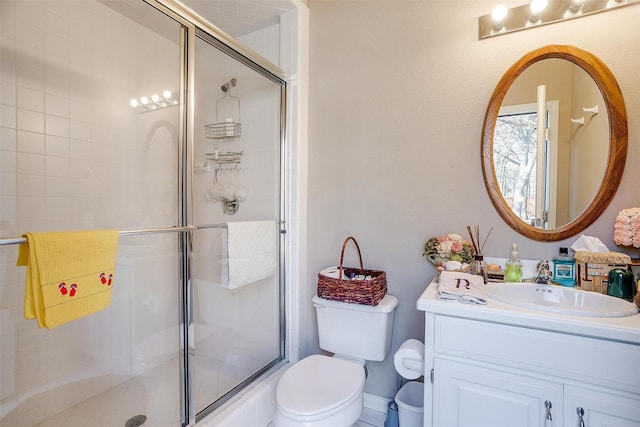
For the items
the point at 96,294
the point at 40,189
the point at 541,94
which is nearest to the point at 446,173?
the point at 541,94

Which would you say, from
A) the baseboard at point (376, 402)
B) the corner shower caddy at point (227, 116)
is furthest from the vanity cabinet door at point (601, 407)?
the corner shower caddy at point (227, 116)

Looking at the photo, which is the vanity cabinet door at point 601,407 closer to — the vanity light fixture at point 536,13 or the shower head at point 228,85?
the vanity light fixture at point 536,13

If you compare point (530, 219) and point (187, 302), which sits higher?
point (530, 219)

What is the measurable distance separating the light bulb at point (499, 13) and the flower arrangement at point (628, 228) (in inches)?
38.6

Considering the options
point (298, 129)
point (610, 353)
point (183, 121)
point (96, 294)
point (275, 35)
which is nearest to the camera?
point (610, 353)

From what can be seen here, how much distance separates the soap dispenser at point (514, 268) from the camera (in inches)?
54.4

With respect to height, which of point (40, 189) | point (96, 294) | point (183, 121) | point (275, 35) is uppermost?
point (275, 35)

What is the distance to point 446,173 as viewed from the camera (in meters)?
1.61

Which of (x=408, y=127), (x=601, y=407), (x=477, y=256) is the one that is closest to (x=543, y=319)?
(x=601, y=407)

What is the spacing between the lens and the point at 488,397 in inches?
41.3

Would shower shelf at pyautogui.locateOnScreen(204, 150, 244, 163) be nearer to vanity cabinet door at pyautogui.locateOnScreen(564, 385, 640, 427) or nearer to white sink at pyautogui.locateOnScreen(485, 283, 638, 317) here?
white sink at pyautogui.locateOnScreen(485, 283, 638, 317)

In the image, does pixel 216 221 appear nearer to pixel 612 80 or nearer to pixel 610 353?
pixel 610 353

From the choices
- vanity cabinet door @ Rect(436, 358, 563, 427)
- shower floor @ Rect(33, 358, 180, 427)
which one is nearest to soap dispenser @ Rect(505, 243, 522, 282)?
vanity cabinet door @ Rect(436, 358, 563, 427)

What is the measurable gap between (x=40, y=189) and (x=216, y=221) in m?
0.86
